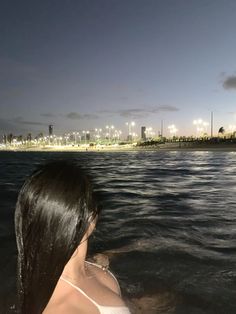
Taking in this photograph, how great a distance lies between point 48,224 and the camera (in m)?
1.92

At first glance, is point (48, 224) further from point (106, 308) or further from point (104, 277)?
point (104, 277)

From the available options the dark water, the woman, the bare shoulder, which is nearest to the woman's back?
the woman

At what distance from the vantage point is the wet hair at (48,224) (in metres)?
1.93

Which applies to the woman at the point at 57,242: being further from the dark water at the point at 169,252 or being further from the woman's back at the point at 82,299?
the dark water at the point at 169,252

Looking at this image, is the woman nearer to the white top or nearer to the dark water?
the white top

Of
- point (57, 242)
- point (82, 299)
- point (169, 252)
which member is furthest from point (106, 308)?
point (169, 252)

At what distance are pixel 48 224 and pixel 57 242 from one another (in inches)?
3.9

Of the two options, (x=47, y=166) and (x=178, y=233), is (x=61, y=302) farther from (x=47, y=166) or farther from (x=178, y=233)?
(x=178, y=233)

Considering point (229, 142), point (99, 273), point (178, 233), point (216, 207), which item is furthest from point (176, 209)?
point (229, 142)

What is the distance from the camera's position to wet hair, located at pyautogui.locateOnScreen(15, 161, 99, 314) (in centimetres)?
193

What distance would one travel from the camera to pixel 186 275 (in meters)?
6.32

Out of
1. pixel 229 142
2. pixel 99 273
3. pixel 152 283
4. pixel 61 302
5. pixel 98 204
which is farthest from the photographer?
pixel 229 142

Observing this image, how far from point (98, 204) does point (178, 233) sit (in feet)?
23.7

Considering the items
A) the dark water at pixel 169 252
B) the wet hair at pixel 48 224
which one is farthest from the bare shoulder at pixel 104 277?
the dark water at pixel 169 252
